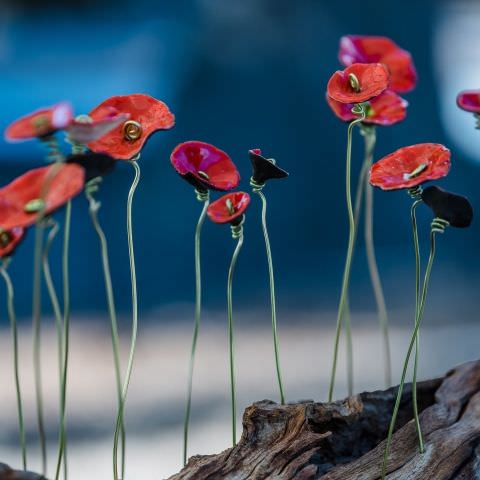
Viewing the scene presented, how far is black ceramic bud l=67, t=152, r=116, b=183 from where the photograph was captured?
1.22 feet

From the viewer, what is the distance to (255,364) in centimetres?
162

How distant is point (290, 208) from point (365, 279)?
0.32 meters

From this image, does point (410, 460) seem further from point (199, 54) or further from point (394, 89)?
point (199, 54)

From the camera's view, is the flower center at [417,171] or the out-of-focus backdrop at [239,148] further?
the out-of-focus backdrop at [239,148]

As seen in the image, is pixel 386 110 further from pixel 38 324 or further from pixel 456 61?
pixel 456 61

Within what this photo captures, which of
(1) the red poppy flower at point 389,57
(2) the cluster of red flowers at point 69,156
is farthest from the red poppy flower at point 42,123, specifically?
(1) the red poppy flower at point 389,57

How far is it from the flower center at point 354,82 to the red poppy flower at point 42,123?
0.45ft

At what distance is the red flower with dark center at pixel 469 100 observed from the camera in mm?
424

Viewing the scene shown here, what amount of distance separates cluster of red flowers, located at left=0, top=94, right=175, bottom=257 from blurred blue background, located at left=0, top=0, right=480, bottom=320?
4.19 feet

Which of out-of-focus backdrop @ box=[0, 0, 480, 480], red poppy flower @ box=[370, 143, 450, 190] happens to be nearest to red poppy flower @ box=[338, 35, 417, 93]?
red poppy flower @ box=[370, 143, 450, 190]

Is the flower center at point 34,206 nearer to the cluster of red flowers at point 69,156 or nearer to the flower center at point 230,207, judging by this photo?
the cluster of red flowers at point 69,156

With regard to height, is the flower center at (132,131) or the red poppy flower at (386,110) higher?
the red poppy flower at (386,110)

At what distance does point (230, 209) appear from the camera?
1.38ft

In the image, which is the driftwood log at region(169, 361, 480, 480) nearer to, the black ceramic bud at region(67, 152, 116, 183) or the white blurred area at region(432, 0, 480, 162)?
the black ceramic bud at region(67, 152, 116, 183)
